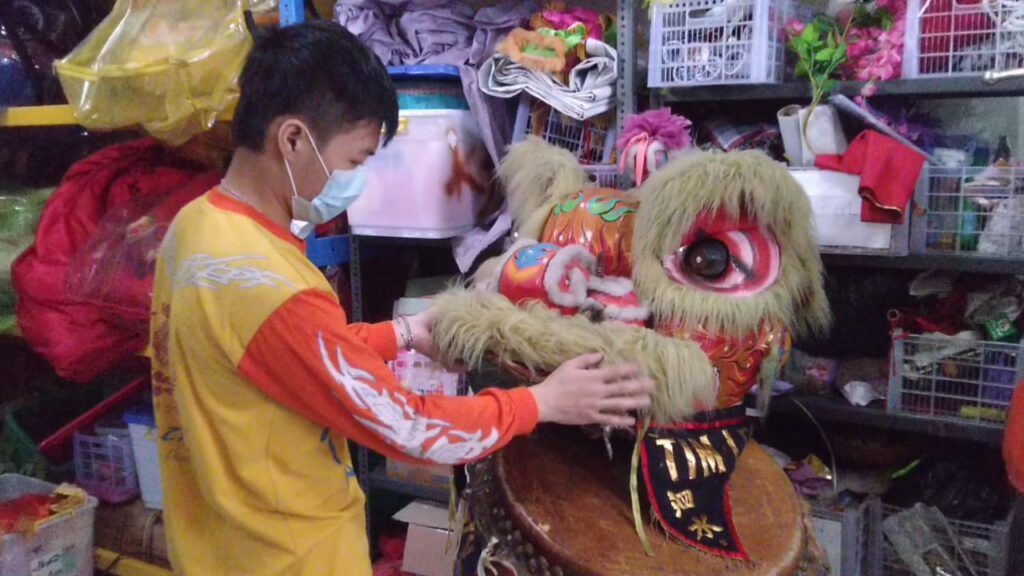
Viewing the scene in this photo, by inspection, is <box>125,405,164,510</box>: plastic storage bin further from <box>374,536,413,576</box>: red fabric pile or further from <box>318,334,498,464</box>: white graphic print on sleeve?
<box>318,334,498,464</box>: white graphic print on sleeve

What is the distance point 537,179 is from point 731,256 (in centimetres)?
45

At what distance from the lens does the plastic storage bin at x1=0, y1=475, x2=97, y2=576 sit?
77.9 inches

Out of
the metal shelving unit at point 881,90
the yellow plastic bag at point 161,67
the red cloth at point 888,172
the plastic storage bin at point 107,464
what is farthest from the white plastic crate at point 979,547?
the plastic storage bin at point 107,464

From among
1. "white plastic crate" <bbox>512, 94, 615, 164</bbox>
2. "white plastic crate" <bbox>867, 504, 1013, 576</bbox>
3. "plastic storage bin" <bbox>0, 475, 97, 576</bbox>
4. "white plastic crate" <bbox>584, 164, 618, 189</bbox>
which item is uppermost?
"white plastic crate" <bbox>512, 94, 615, 164</bbox>

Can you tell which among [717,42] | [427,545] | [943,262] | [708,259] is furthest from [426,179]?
[943,262]

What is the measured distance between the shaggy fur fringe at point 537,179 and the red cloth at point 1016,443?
33.0 inches

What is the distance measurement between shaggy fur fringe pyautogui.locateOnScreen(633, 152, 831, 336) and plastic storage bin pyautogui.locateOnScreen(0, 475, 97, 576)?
68.5 inches

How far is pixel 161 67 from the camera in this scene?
182cm

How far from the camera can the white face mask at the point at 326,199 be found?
1.09 meters

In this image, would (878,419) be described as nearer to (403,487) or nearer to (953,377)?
(953,377)

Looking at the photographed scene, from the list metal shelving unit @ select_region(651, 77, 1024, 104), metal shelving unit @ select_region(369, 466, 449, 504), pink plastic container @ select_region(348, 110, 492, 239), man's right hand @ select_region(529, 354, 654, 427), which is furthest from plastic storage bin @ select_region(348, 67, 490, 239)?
man's right hand @ select_region(529, 354, 654, 427)

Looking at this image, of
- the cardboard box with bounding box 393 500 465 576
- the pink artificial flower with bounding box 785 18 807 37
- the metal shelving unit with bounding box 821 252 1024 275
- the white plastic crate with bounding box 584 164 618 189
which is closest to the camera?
the metal shelving unit with bounding box 821 252 1024 275

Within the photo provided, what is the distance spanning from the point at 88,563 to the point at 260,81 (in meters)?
1.78

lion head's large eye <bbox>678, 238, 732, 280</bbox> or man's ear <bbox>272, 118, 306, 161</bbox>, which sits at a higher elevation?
man's ear <bbox>272, 118, 306, 161</bbox>
